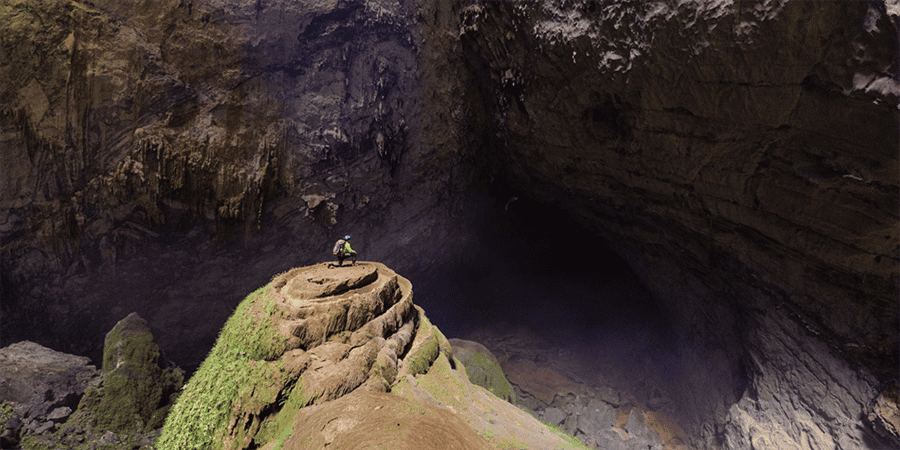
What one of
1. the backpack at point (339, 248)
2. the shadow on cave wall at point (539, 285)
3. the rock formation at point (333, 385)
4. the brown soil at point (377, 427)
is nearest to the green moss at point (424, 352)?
the rock formation at point (333, 385)

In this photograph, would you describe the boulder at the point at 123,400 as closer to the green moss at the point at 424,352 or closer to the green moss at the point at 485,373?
the green moss at the point at 424,352

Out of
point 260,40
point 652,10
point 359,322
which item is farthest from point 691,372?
point 260,40

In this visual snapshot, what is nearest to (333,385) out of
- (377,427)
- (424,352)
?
(377,427)

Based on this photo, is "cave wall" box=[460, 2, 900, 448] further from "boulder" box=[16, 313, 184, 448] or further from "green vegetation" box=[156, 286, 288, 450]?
"boulder" box=[16, 313, 184, 448]

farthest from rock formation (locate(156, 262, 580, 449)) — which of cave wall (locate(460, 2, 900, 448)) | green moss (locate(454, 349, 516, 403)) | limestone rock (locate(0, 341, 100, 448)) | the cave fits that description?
cave wall (locate(460, 2, 900, 448))

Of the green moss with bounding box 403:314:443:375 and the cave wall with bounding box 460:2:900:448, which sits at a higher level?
the cave wall with bounding box 460:2:900:448

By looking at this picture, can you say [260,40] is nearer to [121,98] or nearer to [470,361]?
[121,98]
